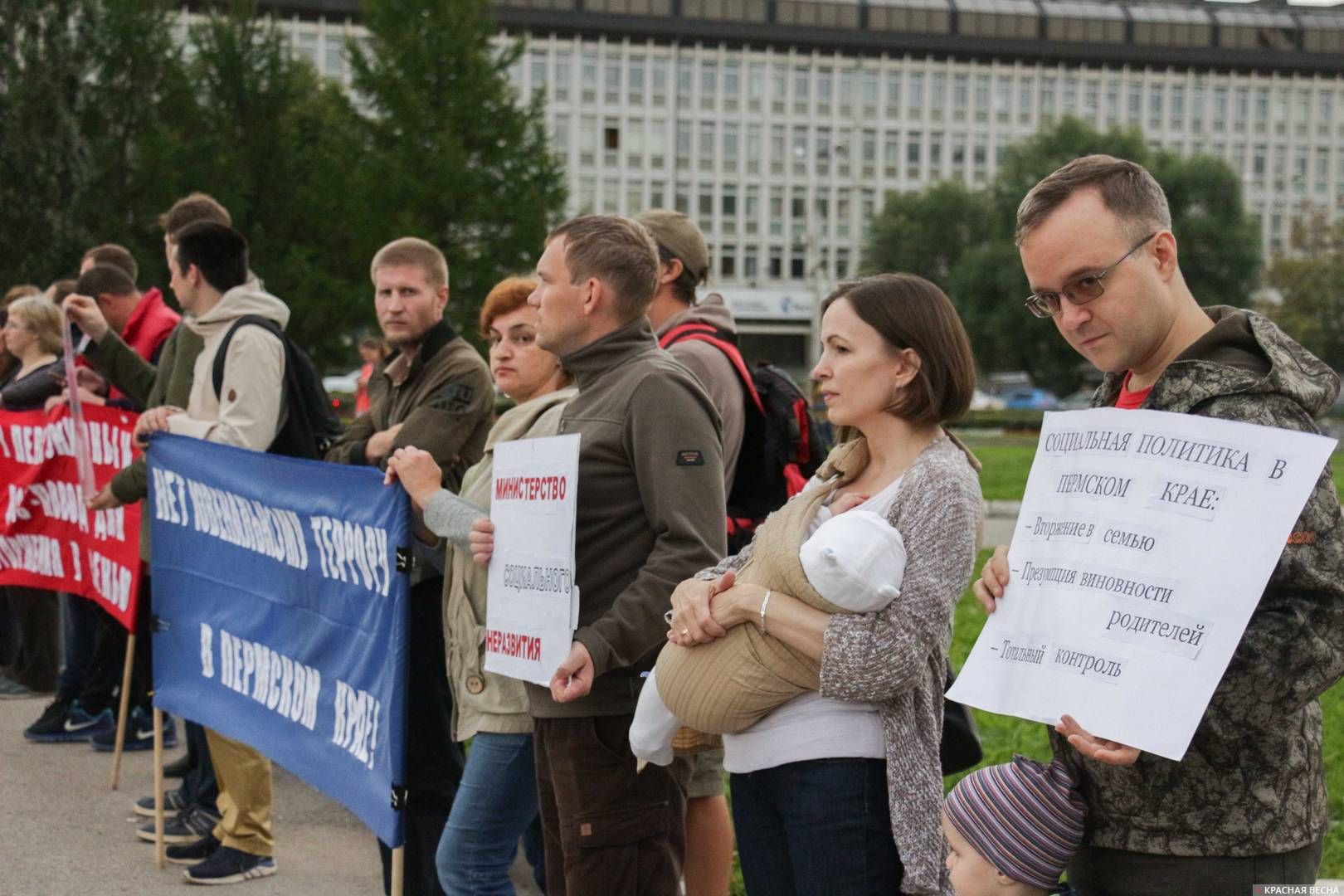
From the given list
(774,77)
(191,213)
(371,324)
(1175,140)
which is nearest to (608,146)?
(774,77)

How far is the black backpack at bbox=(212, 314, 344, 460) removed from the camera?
5914 millimetres

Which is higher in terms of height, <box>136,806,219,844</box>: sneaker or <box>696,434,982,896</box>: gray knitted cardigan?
<box>696,434,982,896</box>: gray knitted cardigan

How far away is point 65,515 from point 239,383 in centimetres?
271

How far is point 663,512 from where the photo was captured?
12.3ft

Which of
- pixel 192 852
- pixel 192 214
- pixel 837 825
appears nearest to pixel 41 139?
pixel 192 214

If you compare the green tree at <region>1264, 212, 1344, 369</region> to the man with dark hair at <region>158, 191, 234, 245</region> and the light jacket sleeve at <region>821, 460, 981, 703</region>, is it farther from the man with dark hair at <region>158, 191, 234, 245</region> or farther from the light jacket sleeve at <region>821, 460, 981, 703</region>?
the light jacket sleeve at <region>821, 460, 981, 703</region>

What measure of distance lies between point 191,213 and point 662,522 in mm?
3604

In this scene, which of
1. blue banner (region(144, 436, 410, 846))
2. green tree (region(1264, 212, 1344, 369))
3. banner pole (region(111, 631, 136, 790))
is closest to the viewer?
blue banner (region(144, 436, 410, 846))

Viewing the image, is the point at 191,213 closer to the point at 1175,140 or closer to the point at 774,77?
the point at 774,77

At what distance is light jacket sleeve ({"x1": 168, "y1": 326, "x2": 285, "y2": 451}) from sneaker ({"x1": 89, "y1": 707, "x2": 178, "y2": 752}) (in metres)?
2.75

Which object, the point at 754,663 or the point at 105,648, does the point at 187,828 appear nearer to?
the point at 105,648

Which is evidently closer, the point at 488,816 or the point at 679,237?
the point at 488,816

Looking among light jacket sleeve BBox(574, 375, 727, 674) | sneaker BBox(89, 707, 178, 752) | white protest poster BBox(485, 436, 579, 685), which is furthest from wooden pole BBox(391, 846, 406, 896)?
sneaker BBox(89, 707, 178, 752)

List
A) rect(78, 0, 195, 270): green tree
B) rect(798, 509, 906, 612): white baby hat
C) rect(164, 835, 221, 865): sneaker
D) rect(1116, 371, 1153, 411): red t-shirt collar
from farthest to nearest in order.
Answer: rect(78, 0, 195, 270): green tree → rect(164, 835, 221, 865): sneaker → rect(798, 509, 906, 612): white baby hat → rect(1116, 371, 1153, 411): red t-shirt collar
